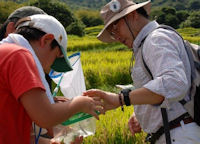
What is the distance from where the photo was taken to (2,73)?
1093 millimetres

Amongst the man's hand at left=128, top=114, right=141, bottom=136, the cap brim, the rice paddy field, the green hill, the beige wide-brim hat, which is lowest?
the green hill

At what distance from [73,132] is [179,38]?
2.70 feet

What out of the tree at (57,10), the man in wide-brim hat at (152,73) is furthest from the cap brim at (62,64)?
the tree at (57,10)

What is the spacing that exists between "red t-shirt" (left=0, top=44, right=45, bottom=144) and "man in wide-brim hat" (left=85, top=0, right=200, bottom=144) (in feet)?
1.47

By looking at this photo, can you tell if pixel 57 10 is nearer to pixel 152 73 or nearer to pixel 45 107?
pixel 152 73

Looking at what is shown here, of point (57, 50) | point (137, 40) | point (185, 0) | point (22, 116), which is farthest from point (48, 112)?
point (185, 0)

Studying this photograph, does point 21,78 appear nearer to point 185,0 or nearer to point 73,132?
point 73,132

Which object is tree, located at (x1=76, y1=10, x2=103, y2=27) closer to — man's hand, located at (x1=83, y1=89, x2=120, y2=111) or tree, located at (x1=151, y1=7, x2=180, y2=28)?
tree, located at (x1=151, y1=7, x2=180, y2=28)

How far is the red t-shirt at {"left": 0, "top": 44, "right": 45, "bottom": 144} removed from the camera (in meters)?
1.06

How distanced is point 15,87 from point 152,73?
71 centimetres

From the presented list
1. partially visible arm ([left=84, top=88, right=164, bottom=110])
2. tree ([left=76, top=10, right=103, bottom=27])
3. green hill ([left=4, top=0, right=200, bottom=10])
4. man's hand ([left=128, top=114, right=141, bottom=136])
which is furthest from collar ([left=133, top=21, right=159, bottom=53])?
green hill ([left=4, top=0, right=200, bottom=10])

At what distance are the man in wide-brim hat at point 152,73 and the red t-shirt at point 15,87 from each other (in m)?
0.45

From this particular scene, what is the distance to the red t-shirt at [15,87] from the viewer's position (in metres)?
1.06

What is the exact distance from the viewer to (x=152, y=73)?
57.0 inches
